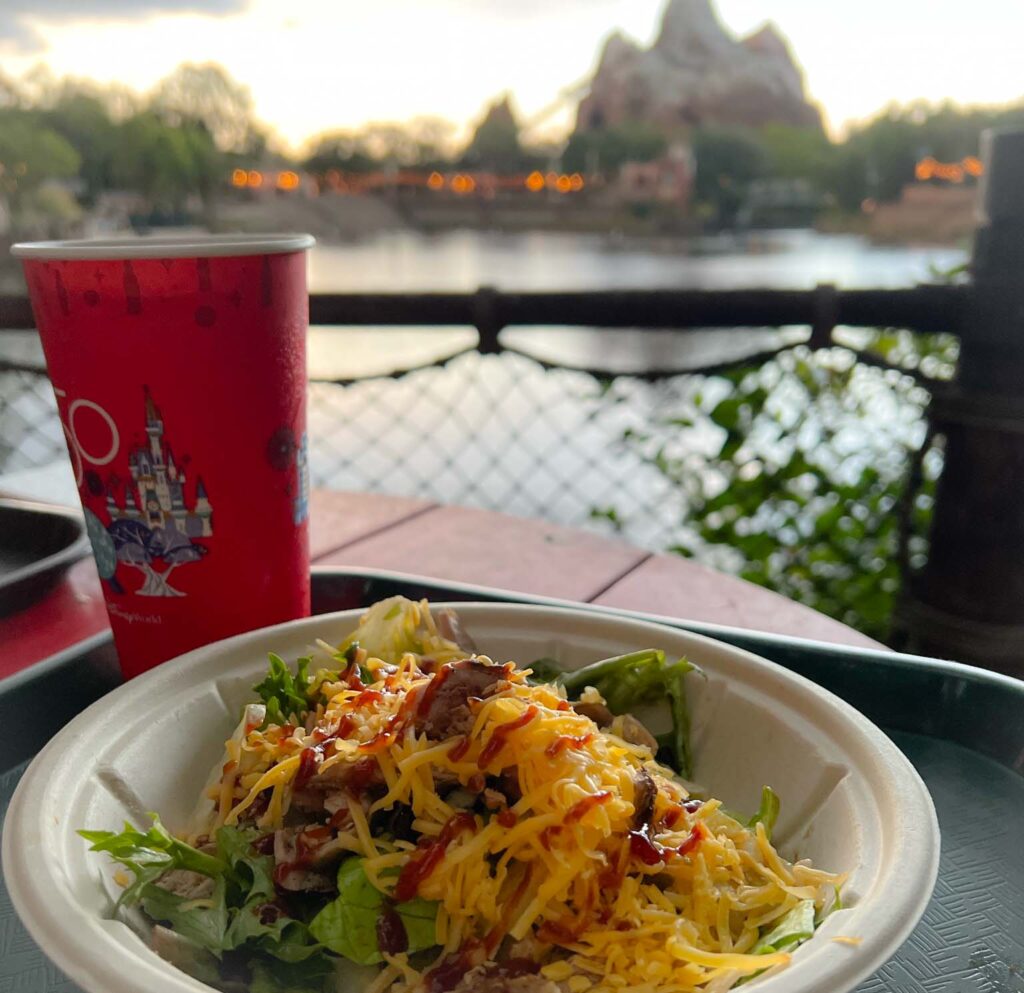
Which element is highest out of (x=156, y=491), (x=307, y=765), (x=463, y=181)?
(x=463, y=181)

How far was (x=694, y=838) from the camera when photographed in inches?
21.0

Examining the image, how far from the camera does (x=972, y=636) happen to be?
58.5 inches

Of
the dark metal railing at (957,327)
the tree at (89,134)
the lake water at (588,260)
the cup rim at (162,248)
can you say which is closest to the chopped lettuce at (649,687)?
the cup rim at (162,248)

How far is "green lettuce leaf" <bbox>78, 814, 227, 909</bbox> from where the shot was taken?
520mm

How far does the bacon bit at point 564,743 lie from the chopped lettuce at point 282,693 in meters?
0.22

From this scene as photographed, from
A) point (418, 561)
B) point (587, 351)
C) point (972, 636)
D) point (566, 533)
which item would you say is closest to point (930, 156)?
point (587, 351)

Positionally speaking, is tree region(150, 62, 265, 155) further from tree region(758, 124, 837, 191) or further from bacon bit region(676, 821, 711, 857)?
bacon bit region(676, 821, 711, 857)

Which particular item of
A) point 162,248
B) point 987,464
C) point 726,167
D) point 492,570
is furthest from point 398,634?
point 726,167

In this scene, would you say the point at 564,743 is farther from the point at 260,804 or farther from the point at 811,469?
the point at 811,469

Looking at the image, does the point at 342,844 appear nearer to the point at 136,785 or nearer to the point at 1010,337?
the point at 136,785

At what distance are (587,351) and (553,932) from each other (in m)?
1.56

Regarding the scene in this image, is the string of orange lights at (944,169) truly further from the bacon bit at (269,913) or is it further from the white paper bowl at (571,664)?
the bacon bit at (269,913)

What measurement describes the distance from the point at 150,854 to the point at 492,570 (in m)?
0.70

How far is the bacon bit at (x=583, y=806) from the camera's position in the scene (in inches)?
19.5
